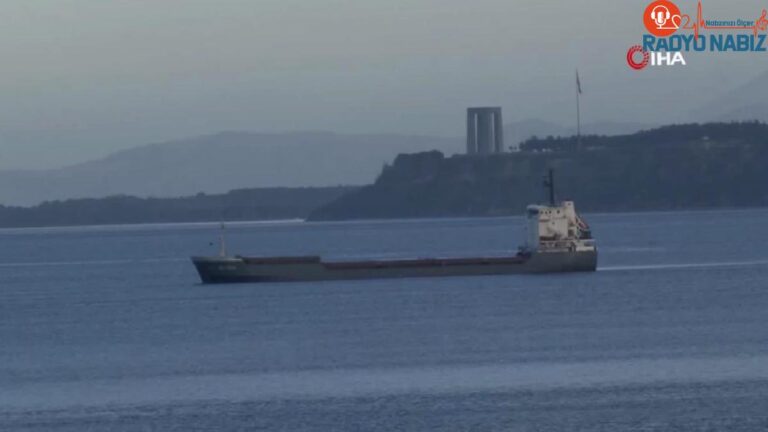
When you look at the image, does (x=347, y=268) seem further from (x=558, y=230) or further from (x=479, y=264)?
(x=558, y=230)

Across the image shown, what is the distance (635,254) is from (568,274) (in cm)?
2986

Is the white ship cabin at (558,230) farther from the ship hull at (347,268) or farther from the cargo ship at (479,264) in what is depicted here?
the ship hull at (347,268)

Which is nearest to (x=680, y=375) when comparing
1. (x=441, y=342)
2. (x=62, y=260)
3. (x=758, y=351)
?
(x=758, y=351)

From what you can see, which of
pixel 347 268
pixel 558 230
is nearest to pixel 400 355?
pixel 558 230

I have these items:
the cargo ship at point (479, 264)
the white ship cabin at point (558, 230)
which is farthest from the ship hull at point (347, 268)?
the white ship cabin at point (558, 230)

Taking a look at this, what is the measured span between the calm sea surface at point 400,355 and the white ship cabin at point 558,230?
1357 millimetres

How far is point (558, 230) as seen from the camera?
60625 mm

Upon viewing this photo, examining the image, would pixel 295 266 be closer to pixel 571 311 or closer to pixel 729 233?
pixel 571 311

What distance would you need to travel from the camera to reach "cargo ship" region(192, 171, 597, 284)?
6069 cm

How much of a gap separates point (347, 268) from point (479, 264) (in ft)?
19.0

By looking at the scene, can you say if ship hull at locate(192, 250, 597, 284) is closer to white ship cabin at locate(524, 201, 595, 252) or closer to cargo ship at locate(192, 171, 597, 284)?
cargo ship at locate(192, 171, 597, 284)

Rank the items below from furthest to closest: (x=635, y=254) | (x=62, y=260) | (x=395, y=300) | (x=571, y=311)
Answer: (x=62, y=260) → (x=635, y=254) → (x=395, y=300) → (x=571, y=311)

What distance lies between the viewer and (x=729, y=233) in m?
A: 126

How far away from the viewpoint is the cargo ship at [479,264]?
60694mm
